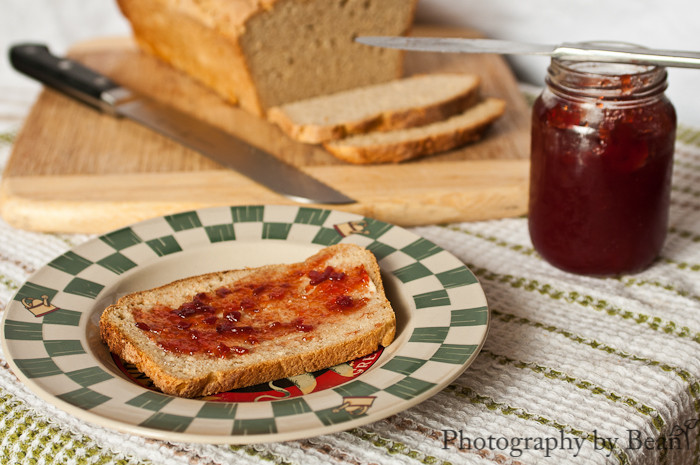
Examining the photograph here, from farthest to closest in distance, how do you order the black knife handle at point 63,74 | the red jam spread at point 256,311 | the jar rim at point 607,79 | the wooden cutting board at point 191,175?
the black knife handle at point 63,74
the wooden cutting board at point 191,175
the jar rim at point 607,79
the red jam spread at point 256,311

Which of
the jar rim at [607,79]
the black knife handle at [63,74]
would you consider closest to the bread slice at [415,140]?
the jar rim at [607,79]

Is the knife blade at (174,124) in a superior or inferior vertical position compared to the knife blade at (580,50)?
inferior

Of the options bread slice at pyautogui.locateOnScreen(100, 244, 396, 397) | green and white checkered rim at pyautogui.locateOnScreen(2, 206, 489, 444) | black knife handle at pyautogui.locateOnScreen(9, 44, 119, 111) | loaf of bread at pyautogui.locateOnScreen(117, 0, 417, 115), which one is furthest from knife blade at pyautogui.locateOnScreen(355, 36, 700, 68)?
black knife handle at pyautogui.locateOnScreen(9, 44, 119, 111)

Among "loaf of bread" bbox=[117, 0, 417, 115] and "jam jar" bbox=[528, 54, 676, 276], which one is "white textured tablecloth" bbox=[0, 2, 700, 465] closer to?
"jam jar" bbox=[528, 54, 676, 276]

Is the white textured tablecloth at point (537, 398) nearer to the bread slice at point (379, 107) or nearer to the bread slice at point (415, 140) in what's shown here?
the bread slice at point (415, 140)

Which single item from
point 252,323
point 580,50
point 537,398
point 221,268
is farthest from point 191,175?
point 537,398

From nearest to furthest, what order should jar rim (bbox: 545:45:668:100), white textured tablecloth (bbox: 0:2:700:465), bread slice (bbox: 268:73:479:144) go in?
1. white textured tablecloth (bbox: 0:2:700:465)
2. jar rim (bbox: 545:45:668:100)
3. bread slice (bbox: 268:73:479:144)

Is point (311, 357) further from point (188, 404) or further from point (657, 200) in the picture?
point (657, 200)

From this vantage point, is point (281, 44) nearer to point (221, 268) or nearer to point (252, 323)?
point (221, 268)
